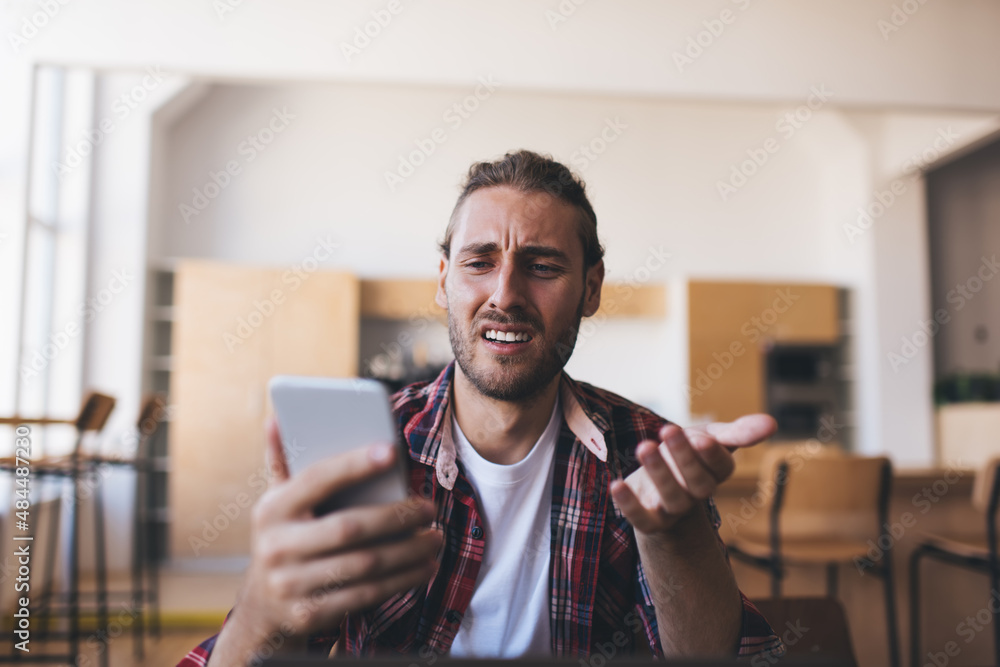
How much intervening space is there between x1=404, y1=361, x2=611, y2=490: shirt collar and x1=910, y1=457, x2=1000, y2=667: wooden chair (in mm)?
1893

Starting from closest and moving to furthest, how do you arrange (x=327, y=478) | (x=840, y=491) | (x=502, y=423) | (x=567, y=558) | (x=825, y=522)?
1. (x=327, y=478)
2. (x=567, y=558)
3. (x=502, y=423)
4. (x=840, y=491)
5. (x=825, y=522)

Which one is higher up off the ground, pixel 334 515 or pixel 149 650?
pixel 334 515

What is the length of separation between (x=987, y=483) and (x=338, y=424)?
2.58 metres

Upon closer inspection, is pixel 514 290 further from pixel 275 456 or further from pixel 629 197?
pixel 629 197

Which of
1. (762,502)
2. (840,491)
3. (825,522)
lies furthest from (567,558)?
(825,522)

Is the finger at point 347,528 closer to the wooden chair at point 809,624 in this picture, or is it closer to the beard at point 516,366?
the beard at point 516,366

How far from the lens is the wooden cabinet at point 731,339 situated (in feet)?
18.9

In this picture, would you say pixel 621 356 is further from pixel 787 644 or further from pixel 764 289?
pixel 787 644

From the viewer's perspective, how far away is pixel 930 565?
2.84 metres

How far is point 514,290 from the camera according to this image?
1246mm

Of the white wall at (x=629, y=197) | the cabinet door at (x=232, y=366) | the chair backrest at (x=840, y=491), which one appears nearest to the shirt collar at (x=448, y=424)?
the chair backrest at (x=840, y=491)

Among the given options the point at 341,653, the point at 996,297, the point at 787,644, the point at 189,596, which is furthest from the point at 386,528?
the point at 996,297

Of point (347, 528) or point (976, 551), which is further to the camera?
point (976, 551)

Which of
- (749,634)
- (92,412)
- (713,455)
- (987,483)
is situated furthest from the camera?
(987,483)
